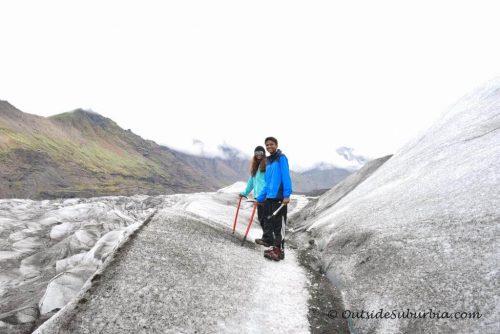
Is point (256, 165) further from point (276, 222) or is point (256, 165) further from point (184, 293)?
point (184, 293)

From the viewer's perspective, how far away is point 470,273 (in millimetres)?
7379

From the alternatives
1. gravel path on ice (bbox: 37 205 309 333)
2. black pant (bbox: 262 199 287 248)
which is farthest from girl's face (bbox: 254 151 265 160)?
gravel path on ice (bbox: 37 205 309 333)

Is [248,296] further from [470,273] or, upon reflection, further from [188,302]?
[470,273]

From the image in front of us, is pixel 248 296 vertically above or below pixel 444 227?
below

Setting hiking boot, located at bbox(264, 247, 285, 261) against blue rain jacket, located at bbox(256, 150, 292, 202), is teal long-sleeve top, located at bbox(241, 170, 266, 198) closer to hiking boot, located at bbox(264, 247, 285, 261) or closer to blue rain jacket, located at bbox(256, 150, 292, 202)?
blue rain jacket, located at bbox(256, 150, 292, 202)

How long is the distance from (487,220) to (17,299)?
76.7 ft

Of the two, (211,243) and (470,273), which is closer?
(470,273)

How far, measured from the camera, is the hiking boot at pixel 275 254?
12.6 metres

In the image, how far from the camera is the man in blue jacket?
12750 mm

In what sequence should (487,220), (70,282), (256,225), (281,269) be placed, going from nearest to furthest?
(487,220) → (281,269) → (70,282) → (256,225)

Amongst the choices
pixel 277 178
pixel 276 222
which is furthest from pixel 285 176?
pixel 276 222

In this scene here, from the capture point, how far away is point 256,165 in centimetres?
1414

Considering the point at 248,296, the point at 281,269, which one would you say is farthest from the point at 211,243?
the point at 248,296

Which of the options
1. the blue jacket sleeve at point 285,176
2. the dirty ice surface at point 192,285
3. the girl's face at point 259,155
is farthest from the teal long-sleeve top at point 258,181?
the dirty ice surface at point 192,285
